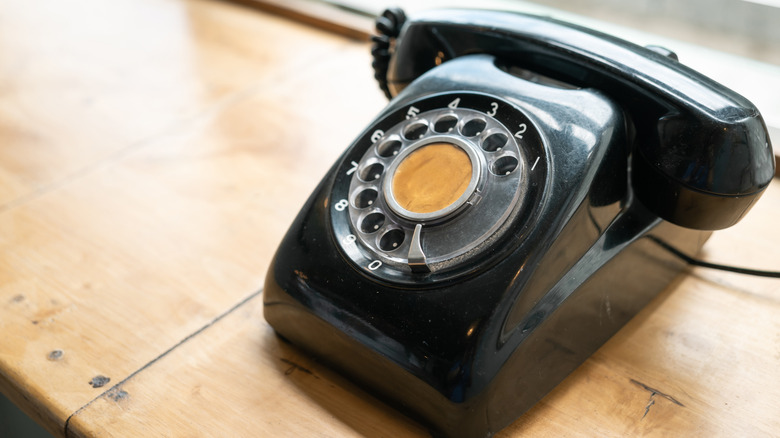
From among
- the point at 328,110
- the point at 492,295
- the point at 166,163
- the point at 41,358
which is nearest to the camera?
the point at 492,295

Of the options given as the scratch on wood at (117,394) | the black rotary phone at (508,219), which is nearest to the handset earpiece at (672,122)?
the black rotary phone at (508,219)

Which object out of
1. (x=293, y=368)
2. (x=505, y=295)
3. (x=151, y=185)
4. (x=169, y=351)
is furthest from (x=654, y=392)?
(x=151, y=185)

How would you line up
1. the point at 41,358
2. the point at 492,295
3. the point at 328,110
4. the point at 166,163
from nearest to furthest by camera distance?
the point at 492,295, the point at 41,358, the point at 166,163, the point at 328,110

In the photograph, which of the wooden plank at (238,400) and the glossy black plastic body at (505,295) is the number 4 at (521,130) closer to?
the glossy black plastic body at (505,295)

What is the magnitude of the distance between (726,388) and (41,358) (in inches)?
24.3

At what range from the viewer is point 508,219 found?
603 millimetres

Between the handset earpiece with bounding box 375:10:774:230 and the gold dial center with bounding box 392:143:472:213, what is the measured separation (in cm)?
14

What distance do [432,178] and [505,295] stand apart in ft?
0.45

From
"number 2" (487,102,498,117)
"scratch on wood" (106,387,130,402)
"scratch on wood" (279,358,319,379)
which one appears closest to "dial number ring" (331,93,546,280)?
"number 2" (487,102,498,117)

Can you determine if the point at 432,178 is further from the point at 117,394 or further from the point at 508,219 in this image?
the point at 117,394

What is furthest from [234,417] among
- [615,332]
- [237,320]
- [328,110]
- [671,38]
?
[671,38]

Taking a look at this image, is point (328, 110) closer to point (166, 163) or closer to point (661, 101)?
point (166, 163)

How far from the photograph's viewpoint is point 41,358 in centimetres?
69

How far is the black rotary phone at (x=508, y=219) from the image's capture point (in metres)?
0.58
